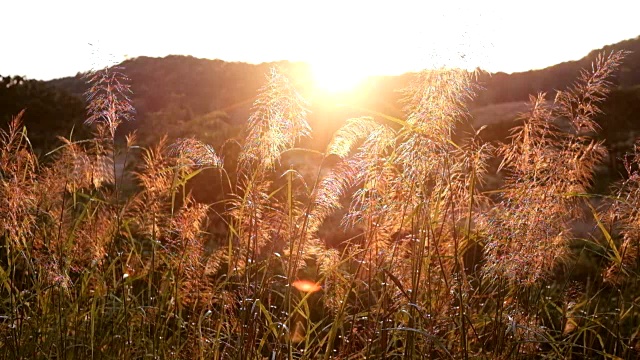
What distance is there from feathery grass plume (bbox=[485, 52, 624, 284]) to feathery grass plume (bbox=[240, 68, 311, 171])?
2.66 ft

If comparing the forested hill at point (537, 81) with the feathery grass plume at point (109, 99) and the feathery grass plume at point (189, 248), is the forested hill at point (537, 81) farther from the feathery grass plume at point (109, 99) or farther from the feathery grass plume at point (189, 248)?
the feathery grass plume at point (109, 99)

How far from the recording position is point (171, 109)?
132 ft

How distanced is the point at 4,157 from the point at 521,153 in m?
2.05

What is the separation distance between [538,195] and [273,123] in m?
1.01

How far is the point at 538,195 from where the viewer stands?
8.54 ft

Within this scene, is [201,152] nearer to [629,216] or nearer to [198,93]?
[629,216]

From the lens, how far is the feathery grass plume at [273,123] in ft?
8.02

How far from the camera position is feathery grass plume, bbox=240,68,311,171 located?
2445mm

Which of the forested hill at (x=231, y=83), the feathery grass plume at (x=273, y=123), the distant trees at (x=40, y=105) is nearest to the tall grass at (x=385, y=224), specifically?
the feathery grass plume at (x=273, y=123)

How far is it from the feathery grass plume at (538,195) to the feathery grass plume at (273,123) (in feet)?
2.66

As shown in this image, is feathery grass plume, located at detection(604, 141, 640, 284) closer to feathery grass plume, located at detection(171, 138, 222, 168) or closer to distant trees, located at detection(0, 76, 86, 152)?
feathery grass plume, located at detection(171, 138, 222, 168)

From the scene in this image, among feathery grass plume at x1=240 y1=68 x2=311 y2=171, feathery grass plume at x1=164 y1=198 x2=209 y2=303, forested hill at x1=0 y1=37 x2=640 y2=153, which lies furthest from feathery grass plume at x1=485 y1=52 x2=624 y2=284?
forested hill at x1=0 y1=37 x2=640 y2=153

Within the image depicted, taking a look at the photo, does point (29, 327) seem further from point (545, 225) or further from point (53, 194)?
point (545, 225)

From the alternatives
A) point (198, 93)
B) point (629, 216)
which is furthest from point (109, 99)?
point (198, 93)
